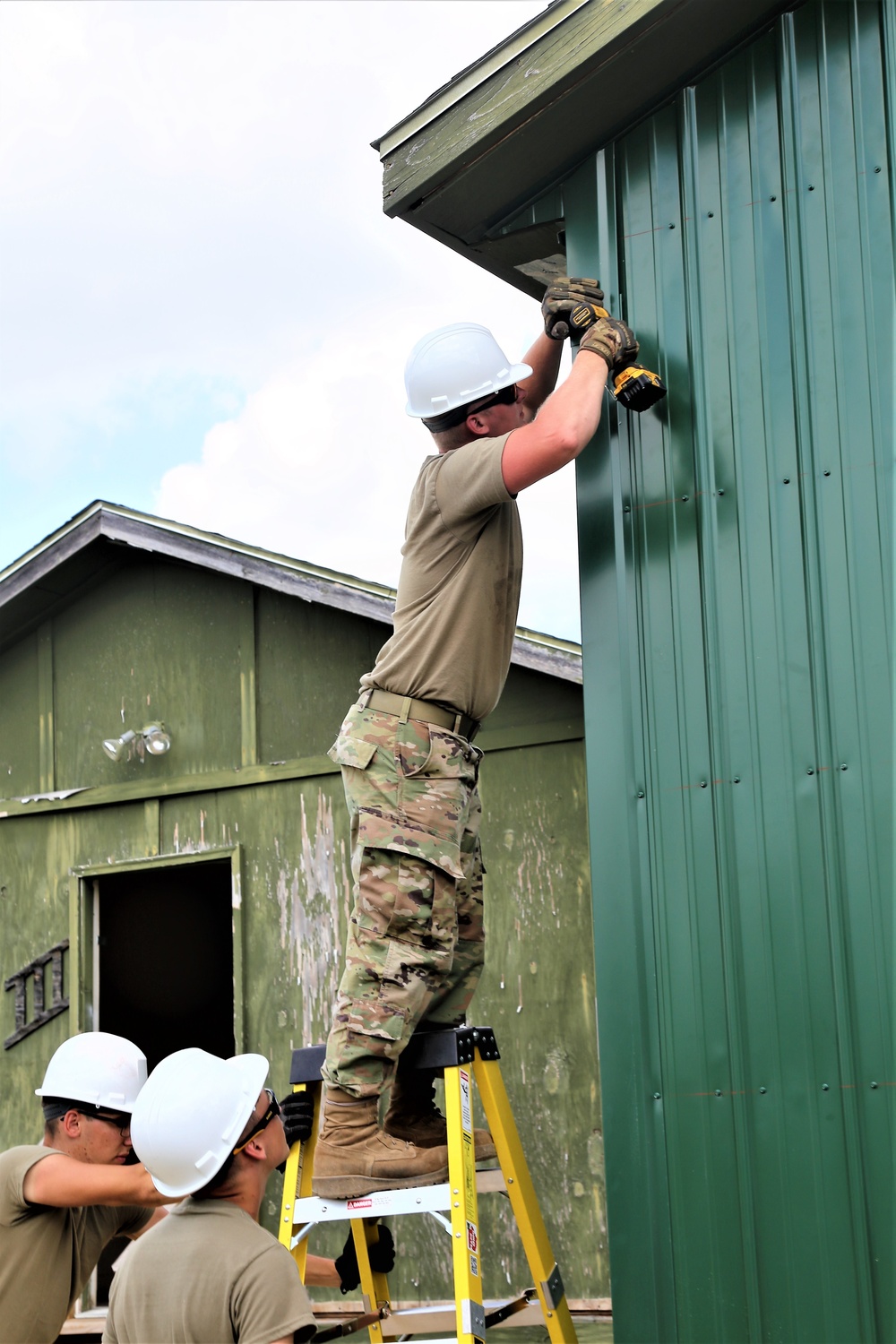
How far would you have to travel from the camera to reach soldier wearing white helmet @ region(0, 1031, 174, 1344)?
143 inches

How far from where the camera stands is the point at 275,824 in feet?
23.8

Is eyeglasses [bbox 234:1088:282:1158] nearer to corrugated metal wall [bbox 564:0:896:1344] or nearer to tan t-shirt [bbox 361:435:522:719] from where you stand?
corrugated metal wall [bbox 564:0:896:1344]

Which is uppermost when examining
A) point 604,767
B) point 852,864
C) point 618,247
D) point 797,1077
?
point 618,247

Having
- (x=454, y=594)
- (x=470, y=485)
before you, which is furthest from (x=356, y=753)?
(x=470, y=485)

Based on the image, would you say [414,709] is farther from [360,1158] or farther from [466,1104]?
[360,1158]

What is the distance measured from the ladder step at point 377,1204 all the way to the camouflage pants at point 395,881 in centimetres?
24

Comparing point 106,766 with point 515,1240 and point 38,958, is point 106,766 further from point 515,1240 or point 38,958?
point 515,1240

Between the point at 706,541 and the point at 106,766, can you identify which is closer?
the point at 706,541

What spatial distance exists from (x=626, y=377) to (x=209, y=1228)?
233cm

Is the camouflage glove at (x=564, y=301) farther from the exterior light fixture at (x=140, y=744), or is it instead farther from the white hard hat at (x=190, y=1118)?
the exterior light fixture at (x=140, y=744)

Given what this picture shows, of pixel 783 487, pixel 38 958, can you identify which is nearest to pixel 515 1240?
pixel 38 958

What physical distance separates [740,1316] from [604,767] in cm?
→ 137

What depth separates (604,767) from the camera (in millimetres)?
3787

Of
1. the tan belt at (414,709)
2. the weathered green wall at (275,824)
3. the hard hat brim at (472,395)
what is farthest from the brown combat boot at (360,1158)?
the weathered green wall at (275,824)
